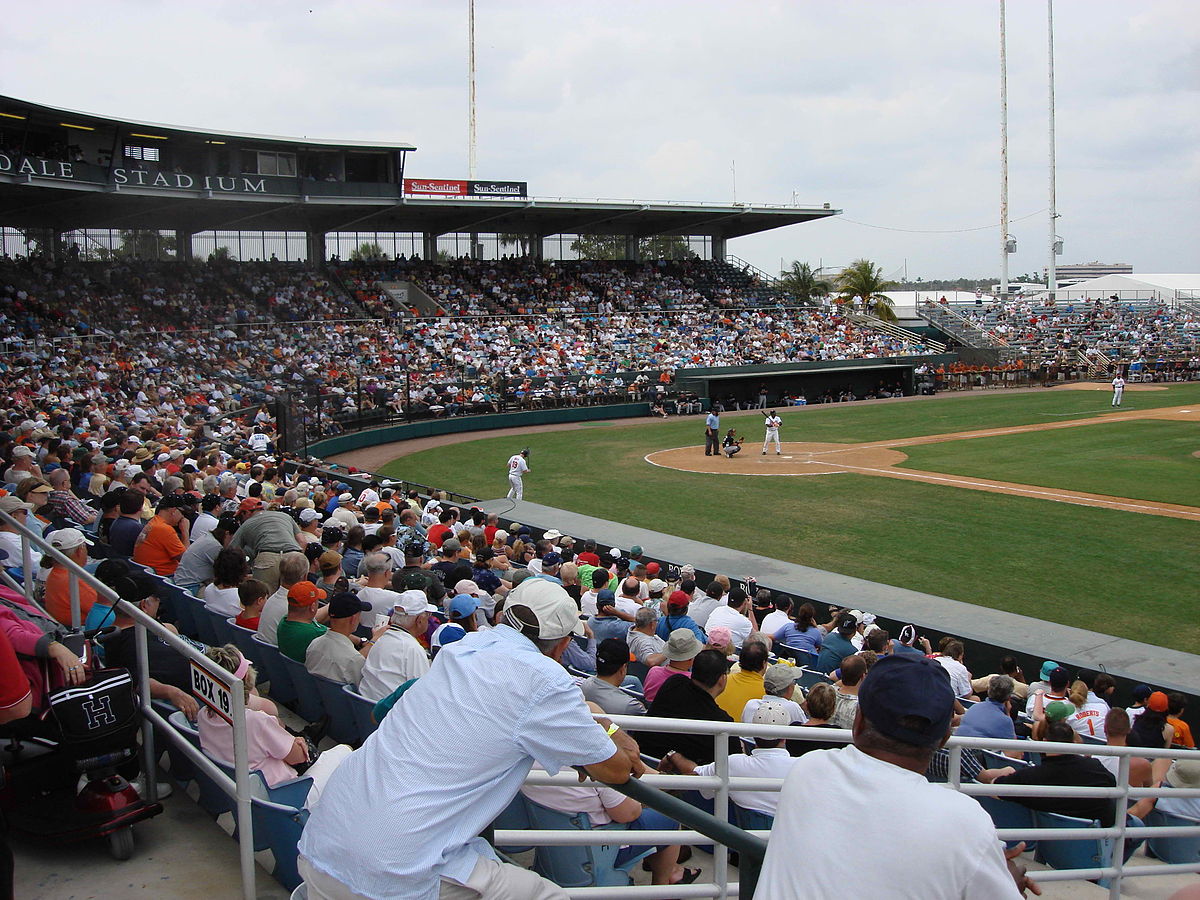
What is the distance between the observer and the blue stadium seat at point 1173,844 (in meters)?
6.41

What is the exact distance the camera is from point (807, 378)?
4756 cm

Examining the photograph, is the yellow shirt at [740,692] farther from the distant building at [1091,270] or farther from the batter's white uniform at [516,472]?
the distant building at [1091,270]

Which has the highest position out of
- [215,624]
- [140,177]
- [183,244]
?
[140,177]

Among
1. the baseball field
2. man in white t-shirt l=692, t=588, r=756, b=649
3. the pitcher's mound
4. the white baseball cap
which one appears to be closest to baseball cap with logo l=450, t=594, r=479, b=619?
the white baseball cap

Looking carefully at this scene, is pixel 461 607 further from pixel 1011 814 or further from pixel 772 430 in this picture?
pixel 772 430

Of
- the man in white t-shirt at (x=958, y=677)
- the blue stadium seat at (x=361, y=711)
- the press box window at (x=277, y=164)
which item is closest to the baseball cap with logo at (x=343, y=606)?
the blue stadium seat at (x=361, y=711)

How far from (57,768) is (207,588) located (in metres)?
3.60

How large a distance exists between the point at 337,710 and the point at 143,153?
3547 centimetres

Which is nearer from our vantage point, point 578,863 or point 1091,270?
point 578,863

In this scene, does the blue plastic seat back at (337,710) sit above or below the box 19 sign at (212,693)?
below

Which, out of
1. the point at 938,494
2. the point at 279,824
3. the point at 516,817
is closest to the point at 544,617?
the point at 516,817

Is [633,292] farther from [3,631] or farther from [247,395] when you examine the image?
[3,631]

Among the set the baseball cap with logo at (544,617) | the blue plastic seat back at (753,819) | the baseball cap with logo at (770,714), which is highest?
the baseball cap with logo at (544,617)

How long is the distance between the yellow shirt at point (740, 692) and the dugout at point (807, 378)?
37.2 m
